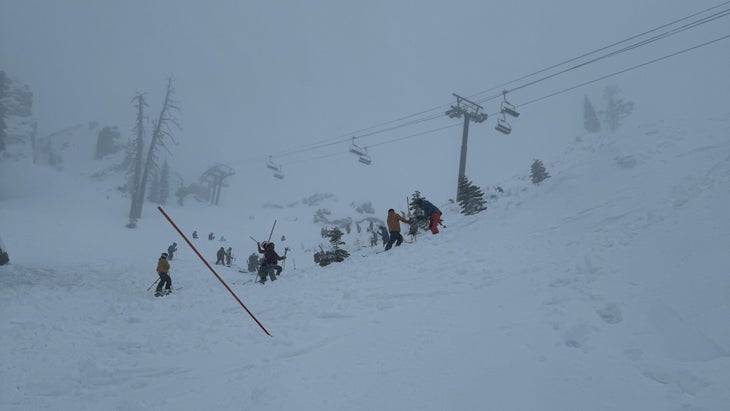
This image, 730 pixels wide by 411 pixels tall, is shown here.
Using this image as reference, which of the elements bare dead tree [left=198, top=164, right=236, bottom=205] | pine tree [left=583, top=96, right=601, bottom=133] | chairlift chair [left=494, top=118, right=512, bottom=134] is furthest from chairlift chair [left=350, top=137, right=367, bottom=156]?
pine tree [left=583, top=96, right=601, bottom=133]

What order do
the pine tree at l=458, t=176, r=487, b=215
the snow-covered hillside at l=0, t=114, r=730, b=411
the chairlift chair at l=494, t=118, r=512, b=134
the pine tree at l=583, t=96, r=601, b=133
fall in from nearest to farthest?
the snow-covered hillside at l=0, t=114, r=730, b=411 → the pine tree at l=458, t=176, r=487, b=215 → the chairlift chair at l=494, t=118, r=512, b=134 → the pine tree at l=583, t=96, r=601, b=133

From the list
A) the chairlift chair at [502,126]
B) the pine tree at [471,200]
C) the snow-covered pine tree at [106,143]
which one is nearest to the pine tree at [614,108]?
the chairlift chair at [502,126]

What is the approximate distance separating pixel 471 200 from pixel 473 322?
39.8 feet

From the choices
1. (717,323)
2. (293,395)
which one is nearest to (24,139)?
(293,395)

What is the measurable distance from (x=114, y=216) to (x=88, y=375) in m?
35.7

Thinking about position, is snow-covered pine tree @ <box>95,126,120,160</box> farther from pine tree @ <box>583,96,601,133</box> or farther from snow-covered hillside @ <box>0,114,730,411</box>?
pine tree @ <box>583,96,601,133</box>

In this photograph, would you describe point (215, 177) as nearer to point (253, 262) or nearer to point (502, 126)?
Result: point (253, 262)

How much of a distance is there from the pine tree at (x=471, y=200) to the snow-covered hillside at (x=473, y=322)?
2518 millimetres

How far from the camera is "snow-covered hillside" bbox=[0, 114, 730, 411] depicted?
4.50 metres

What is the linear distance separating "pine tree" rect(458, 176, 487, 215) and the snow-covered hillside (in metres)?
2.52

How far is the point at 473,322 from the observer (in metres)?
6.11

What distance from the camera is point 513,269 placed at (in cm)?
831

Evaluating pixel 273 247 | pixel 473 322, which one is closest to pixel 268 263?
pixel 273 247

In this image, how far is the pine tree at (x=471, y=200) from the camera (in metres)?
17.3
